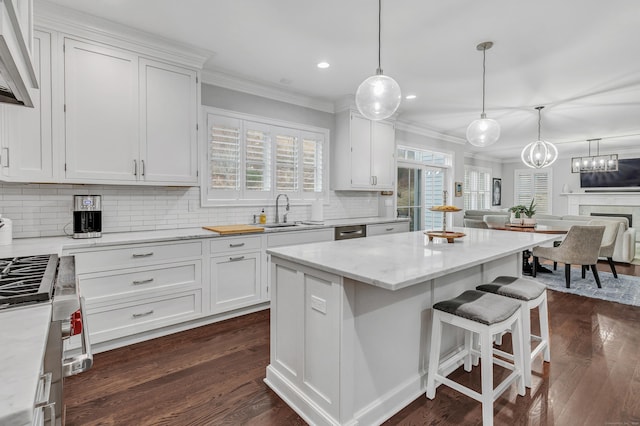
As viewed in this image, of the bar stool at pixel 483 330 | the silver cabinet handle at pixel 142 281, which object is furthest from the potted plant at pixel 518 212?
the silver cabinet handle at pixel 142 281

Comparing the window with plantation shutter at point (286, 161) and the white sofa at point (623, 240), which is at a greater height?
the window with plantation shutter at point (286, 161)

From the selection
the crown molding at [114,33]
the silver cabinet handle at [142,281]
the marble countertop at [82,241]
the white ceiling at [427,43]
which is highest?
the white ceiling at [427,43]

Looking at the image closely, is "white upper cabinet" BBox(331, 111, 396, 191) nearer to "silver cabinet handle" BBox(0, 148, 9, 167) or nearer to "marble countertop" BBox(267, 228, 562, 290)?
"marble countertop" BBox(267, 228, 562, 290)

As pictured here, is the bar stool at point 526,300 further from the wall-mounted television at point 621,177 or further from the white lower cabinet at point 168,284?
the wall-mounted television at point 621,177

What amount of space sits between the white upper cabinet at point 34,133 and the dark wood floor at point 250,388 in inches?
57.8

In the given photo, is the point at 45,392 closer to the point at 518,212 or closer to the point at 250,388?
the point at 250,388

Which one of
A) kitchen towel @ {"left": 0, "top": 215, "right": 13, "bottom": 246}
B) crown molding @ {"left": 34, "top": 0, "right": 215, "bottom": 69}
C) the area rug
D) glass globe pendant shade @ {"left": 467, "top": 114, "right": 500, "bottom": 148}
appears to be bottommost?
the area rug

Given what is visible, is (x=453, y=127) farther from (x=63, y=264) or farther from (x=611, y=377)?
(x=63, y=264)

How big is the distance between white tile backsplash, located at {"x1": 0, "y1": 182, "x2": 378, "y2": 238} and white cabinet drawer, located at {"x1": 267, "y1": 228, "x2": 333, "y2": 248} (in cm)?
63

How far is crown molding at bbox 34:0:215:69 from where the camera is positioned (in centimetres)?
244

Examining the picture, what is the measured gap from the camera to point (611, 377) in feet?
7.47

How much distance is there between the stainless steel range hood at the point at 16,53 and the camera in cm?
84

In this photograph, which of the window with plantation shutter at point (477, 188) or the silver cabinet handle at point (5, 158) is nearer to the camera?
the silver cabinet handle at point (5, 158)

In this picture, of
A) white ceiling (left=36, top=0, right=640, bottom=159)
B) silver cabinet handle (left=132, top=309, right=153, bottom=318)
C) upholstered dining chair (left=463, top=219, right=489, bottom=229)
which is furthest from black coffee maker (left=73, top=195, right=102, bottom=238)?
upholstered dining chair (left=463, top=219, right=489, bottom=229)
